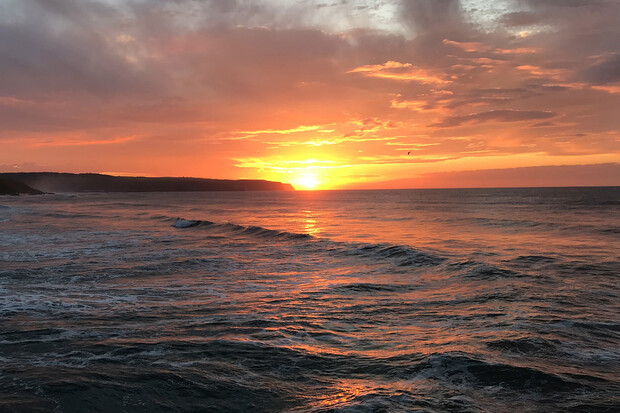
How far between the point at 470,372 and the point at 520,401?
4.03ft

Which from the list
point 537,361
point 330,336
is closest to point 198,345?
point 330,336

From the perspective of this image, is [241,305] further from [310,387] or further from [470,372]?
[470,372]

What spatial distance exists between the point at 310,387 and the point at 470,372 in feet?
10.5

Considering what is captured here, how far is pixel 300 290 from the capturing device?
54.0ft

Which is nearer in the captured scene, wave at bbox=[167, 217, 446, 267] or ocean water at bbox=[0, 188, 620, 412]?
ocean water at bbox=[0, 188, 620, 412]

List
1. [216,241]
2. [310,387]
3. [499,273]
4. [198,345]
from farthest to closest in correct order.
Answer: [216,241]
[499,273]
[198,345]
[310,387]

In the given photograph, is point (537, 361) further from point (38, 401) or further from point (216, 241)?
point (216, 241)

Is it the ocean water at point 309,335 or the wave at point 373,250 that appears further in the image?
the wave at point 373,250

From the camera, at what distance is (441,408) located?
7020 mm

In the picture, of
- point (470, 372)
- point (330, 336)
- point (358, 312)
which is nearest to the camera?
point (470, 372)

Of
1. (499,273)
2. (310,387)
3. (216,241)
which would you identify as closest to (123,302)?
(310,387)

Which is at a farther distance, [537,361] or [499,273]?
[499,273]

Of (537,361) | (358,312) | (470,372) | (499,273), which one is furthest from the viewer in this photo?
(499,273)

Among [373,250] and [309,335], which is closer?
[309,335]
